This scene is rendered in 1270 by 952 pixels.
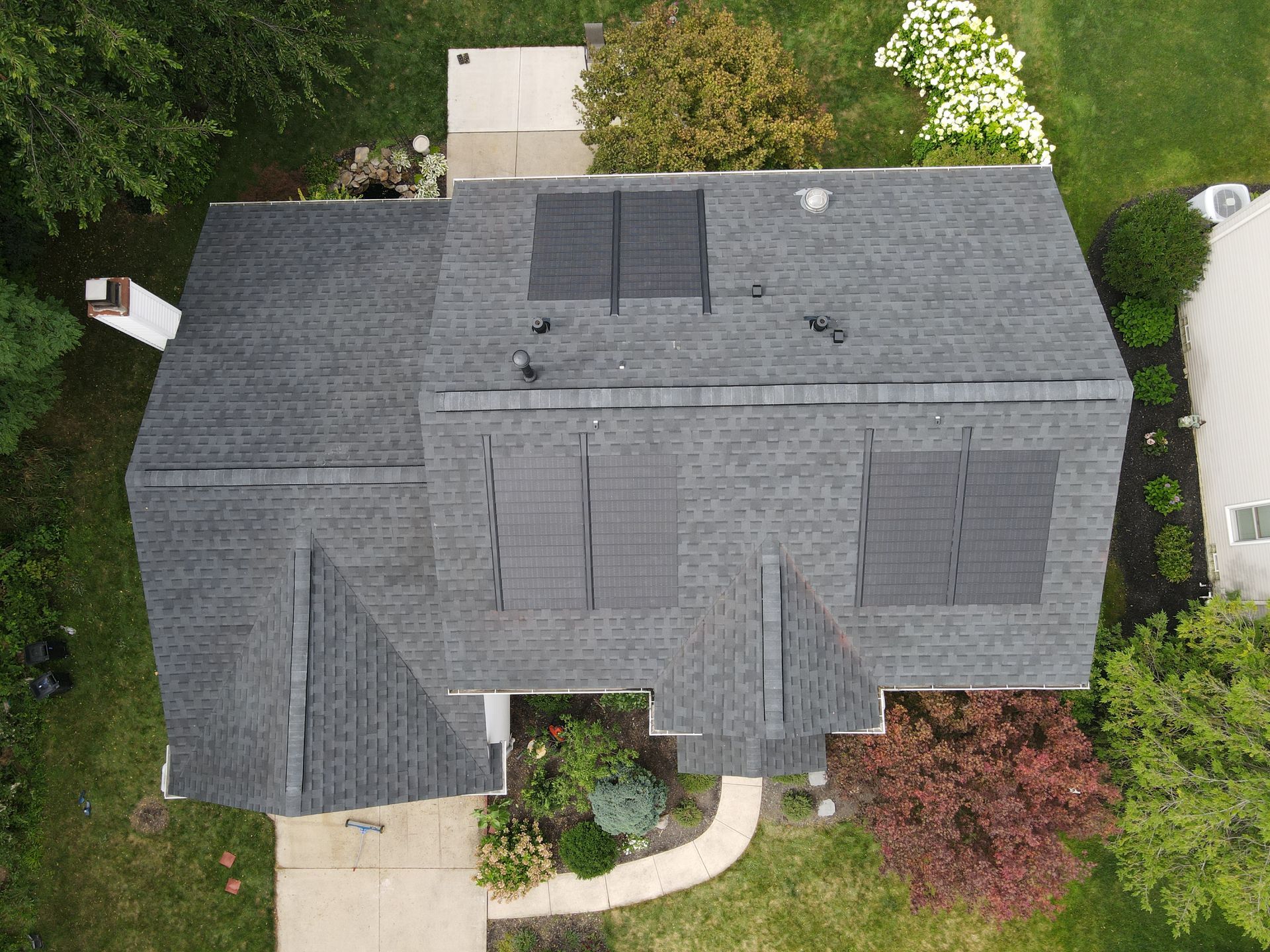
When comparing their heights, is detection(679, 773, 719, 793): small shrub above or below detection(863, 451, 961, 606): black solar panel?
below

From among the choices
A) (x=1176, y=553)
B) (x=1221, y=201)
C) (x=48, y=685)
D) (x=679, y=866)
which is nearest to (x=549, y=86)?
(x=1221, y=201)

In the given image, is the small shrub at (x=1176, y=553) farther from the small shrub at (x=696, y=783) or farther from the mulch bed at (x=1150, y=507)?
the small shrub at (x=696, y=783)

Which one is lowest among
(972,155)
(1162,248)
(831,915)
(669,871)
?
(831,915)

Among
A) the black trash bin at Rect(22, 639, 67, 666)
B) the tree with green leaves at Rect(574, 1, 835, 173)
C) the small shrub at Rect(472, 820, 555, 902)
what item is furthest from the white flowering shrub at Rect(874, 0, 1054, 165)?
the black trash bin at Rect(22, 639, 67, 666)

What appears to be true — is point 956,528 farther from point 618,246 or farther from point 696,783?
point 696,783

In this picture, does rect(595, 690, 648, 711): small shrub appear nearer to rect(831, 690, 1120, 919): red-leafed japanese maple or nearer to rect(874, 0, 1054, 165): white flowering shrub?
rect(831, 690, 1120, 919): red-leafed japanese maple

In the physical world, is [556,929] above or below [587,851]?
below
